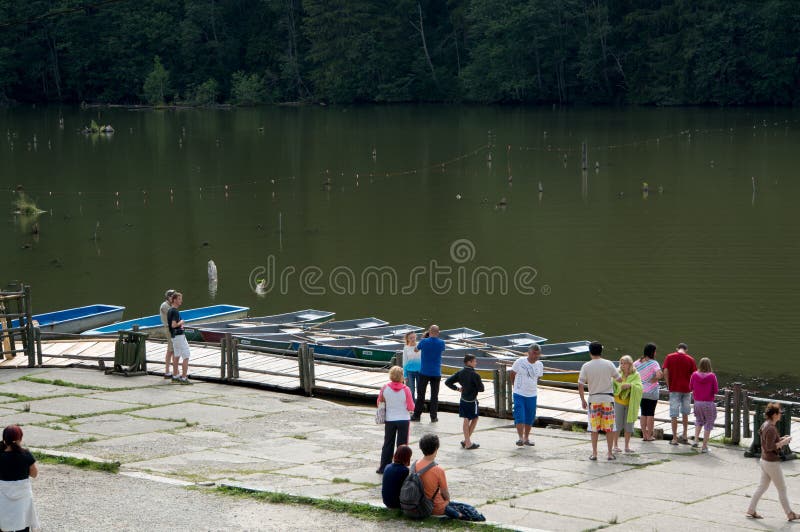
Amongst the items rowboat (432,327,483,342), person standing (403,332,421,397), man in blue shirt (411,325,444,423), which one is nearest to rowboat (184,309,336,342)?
rowboat (432,327,483,342)

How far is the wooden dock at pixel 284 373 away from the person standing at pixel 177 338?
0.92 meters

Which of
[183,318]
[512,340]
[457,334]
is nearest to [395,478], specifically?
[512,340]

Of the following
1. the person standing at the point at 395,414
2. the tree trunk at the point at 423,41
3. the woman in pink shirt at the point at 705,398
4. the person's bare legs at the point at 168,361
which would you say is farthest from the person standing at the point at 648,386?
the tree trunk at the point at 423,41

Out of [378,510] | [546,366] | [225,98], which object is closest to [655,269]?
[546,366]

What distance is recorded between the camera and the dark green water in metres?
39.4

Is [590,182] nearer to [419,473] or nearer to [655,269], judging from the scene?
[655,269]

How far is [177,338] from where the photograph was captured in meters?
23.9

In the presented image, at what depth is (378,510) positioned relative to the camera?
1505 cm

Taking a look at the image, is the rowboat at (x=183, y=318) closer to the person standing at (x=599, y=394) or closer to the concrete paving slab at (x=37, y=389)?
the concrete paving slab at (x=37, y=389)

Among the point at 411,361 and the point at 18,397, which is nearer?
the point at 411,361

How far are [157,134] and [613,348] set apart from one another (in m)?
78.1

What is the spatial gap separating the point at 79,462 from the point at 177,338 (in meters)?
6.63

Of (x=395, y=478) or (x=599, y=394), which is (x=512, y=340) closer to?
(x=599, y=394)

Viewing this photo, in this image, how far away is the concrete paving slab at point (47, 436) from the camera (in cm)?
1900
